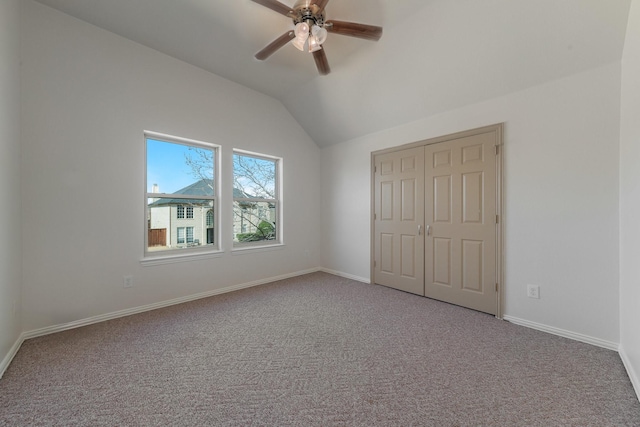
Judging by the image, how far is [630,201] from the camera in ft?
6.09

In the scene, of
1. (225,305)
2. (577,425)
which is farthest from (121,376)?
(577,425)

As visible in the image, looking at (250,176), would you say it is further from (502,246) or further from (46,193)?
(502,246)

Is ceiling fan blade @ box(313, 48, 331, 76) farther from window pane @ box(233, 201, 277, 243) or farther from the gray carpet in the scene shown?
the gray carpet

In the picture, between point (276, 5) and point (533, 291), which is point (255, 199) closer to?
point (276, 5)

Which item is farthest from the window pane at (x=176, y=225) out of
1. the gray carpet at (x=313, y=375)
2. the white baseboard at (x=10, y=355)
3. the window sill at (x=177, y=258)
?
the white baseboard at (x=10, y=355)

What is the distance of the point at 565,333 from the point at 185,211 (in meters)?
4.30

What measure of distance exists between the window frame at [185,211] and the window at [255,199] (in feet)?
0.93

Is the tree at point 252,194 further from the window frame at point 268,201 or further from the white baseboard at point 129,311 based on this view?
the white baseboard at point 129,311

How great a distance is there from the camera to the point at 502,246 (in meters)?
2.73

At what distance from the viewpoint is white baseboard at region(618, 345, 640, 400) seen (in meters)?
1.60

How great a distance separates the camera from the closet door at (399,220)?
346 cm

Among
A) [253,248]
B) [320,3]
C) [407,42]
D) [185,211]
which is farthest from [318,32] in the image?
[253,248]

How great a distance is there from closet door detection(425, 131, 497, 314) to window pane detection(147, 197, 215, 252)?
3001 mm

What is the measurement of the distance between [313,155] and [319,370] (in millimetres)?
3646
